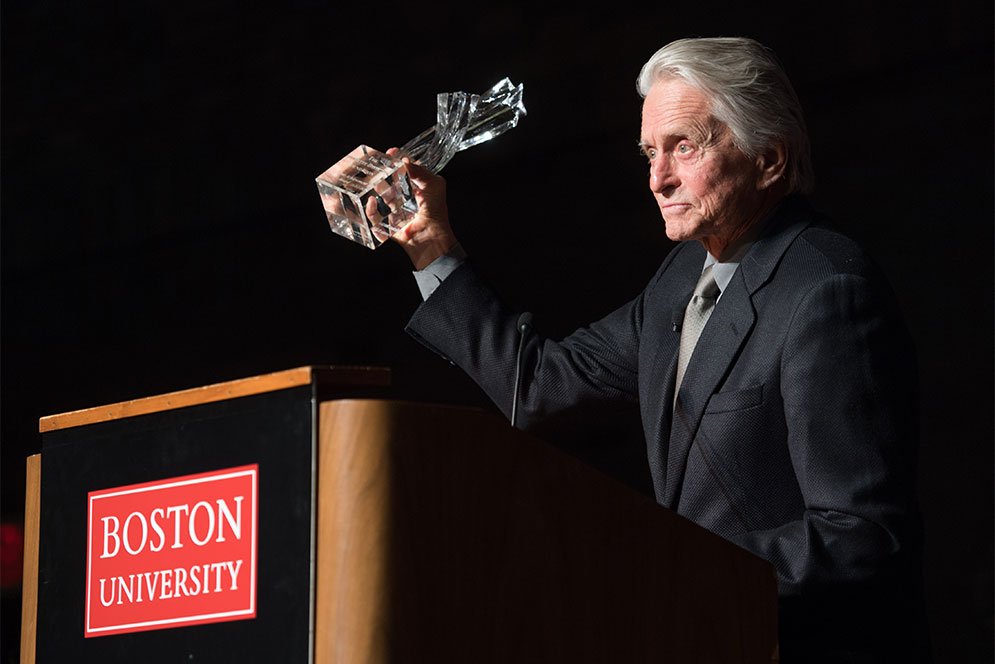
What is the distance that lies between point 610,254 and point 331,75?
1407mm

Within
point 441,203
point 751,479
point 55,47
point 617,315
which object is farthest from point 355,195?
point 55,47

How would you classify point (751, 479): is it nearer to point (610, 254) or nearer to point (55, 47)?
point (610, 254)

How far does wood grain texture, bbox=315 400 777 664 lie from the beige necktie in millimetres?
501

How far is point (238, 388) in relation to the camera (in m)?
1.32

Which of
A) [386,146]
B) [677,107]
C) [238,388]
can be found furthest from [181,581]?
[386,146]

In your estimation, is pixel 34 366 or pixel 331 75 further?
pixel 34 366

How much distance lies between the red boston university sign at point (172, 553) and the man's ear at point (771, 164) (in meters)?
0.94

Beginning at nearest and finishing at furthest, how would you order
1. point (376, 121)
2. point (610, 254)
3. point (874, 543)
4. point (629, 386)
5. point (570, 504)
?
1. point (570, 504)
2. point (874, 543)
3. point (629, 386)
4. point (610, 254)
5. point (376, 121)

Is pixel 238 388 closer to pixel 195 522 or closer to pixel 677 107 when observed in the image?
pixel 195 522

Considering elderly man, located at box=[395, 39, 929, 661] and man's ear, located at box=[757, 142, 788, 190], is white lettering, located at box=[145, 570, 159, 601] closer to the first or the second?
elderly man, located at box=[395, 39, 929, 661]

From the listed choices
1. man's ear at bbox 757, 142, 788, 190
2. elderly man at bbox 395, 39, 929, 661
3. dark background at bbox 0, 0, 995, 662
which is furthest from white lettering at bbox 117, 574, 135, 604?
dark background at bbox 0, 0, 995, 662

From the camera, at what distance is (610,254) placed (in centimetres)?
482

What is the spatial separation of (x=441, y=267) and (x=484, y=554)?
0.86 meters

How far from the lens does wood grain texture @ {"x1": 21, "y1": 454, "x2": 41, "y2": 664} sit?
59.7 inches
